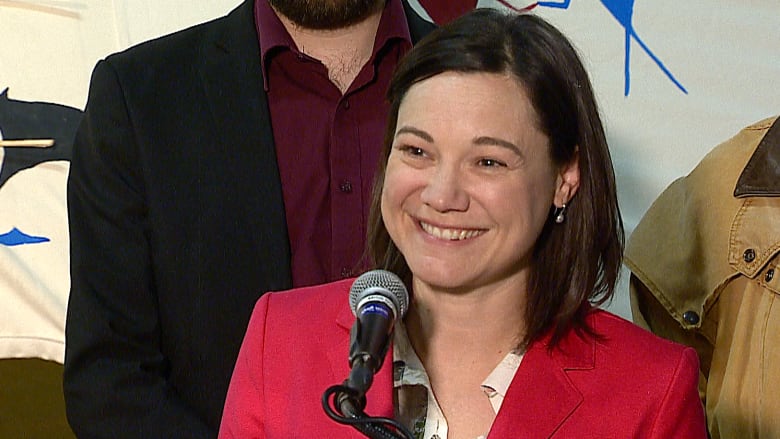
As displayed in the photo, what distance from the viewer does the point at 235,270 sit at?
1944 mm

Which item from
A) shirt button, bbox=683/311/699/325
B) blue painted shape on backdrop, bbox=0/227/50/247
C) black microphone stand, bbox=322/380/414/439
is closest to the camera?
black microphone stand, bbox=322/380/414/439

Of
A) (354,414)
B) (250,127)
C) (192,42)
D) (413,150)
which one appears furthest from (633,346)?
(192,42)

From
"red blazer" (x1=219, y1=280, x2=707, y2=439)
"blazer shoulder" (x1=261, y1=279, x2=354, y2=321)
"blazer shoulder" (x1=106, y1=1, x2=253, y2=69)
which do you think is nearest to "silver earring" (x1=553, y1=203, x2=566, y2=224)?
"red blazer" (x1=219, y1=280, x2=707, y2=439)

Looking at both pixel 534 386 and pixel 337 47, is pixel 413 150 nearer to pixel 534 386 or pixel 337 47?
pixel 534 386

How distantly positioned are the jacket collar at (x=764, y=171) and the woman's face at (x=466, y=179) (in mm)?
462

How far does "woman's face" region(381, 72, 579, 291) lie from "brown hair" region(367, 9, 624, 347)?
1.1 inches

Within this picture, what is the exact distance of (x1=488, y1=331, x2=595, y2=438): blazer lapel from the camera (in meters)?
1.46

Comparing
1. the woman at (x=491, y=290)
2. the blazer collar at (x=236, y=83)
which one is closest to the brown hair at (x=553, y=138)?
the woman at (x=491, y=290)

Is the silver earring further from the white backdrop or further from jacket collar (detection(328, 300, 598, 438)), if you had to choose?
the white backdrop

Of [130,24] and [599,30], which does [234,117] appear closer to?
[130,24]

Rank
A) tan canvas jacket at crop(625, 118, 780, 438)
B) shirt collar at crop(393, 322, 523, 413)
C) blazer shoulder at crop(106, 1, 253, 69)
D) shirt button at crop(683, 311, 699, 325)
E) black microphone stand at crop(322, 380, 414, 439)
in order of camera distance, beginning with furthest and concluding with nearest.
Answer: blazer shoulder at crop(106, 1, 253, 69)
shirt button at crop(683, 311, 699, 325)
tan canvas jacket at crop(625, 118, 780, 438)
shirt collar at crop(393, 322, 523, 413)
black microphone stand at crop(322, 380, 414, 439)

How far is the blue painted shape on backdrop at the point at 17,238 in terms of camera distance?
228cm

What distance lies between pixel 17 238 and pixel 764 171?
4.65 ft

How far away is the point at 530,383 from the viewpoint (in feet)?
4.90
